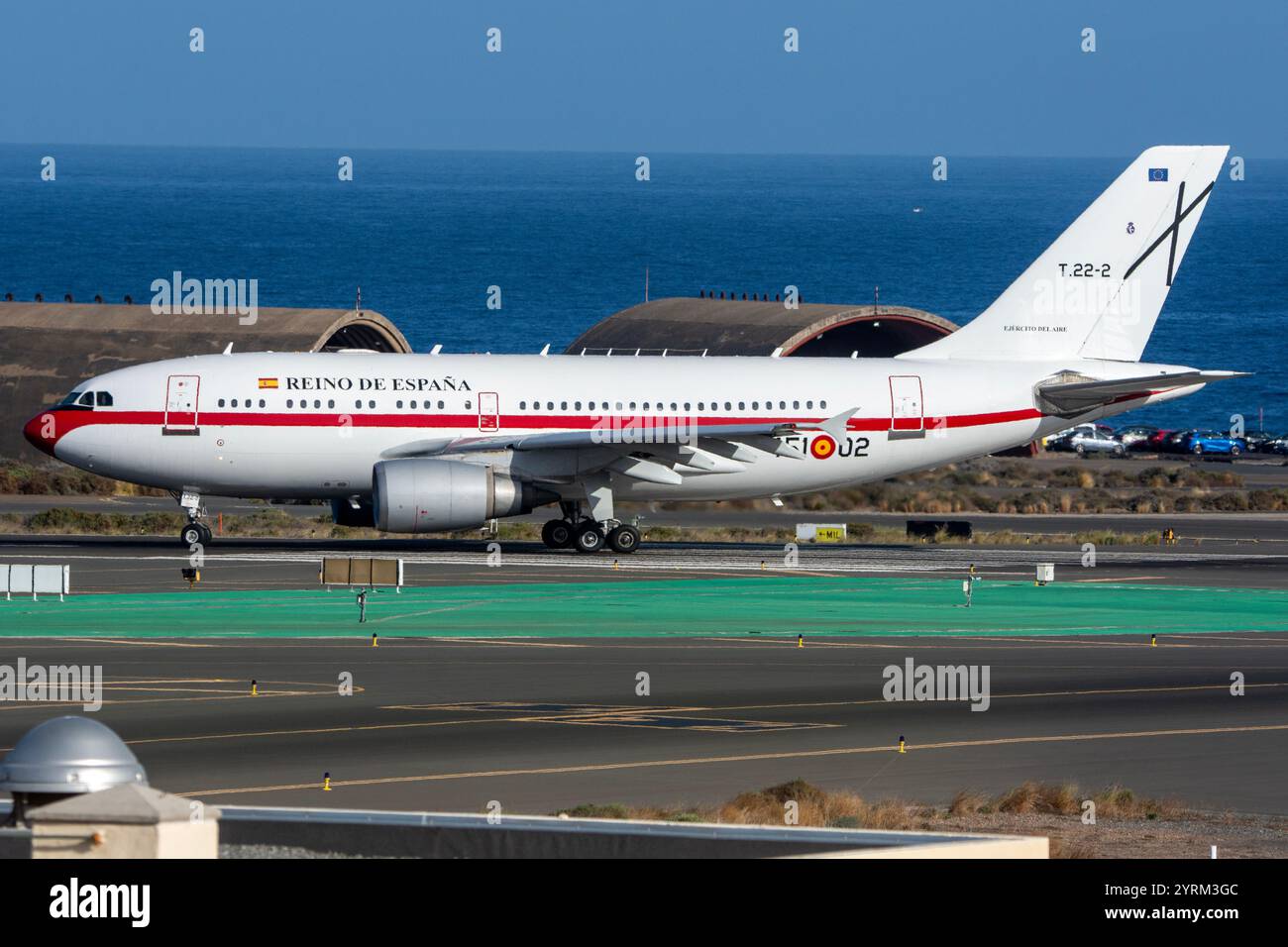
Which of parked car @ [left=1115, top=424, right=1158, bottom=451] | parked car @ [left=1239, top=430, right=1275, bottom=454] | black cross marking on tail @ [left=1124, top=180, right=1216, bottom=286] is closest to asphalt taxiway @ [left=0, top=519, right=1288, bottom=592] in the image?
black cross marking on tail @ [left=1124, top=180, right=1216, bottom=286]

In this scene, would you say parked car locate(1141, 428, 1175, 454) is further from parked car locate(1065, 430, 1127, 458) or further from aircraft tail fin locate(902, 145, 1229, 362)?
aircraft tail fin locate(902, 145, 1229, 362)

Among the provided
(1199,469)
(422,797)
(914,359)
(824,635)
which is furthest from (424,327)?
(422,797)

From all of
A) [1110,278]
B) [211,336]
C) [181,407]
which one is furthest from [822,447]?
[211,336]

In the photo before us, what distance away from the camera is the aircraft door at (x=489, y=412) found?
4675cm

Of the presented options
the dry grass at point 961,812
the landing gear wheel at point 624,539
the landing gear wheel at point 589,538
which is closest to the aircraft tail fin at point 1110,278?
the landing gear wheel at point 624,539

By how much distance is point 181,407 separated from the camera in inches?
1810

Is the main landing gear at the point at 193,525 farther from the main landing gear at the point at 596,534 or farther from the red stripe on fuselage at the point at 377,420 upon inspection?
the main landing gear at the point at 596,534

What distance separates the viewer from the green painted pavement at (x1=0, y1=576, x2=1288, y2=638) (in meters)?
35.2

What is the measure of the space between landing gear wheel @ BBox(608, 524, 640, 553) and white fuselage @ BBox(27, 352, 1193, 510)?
87cm

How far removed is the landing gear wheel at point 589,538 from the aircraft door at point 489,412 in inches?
135

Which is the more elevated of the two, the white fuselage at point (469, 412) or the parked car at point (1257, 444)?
the parked car at point (1257, 444)

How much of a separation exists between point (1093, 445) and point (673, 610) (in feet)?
190

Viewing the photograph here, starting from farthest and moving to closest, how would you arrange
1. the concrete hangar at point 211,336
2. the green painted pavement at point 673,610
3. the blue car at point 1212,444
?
the blue car at point 1212,444, the concrete hangar at point 211,336, the green painted pavement at point 673,610
